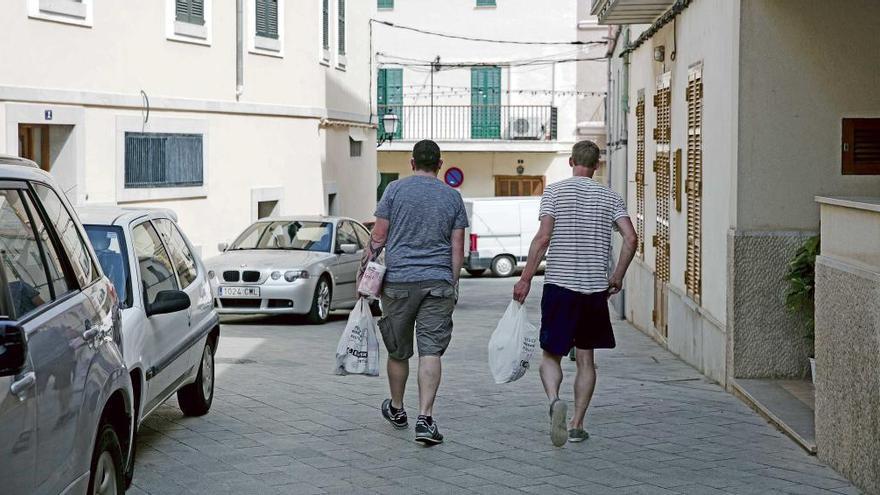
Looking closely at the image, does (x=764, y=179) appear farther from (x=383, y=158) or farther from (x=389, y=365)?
(x=383, y=158)

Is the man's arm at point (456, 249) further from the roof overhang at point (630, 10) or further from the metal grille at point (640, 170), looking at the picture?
the metal grille at point (640, 170)

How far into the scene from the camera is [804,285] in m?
9.68

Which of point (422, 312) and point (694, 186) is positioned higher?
point (694, 186)

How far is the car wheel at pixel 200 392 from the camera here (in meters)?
9.27

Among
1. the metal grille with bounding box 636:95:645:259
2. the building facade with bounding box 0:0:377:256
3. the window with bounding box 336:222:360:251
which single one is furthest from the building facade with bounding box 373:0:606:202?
the metal grille with bounding box 636:95:645:259

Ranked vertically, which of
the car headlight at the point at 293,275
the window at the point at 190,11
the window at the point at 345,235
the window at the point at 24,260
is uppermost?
the window at the point at 190,11

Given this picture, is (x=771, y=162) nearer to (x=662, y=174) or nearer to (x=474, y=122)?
(x=662, y=174)

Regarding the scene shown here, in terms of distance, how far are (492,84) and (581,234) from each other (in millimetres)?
37022

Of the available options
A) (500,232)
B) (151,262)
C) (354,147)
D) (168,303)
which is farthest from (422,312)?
(500,232)

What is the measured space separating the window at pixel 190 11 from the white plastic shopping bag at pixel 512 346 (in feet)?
42.7

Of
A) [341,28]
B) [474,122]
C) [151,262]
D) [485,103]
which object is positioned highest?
[341,28]

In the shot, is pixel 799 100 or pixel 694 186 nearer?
pixel 799 100

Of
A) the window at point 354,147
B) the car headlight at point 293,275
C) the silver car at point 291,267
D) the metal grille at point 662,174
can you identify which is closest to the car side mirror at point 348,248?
the silver car at point 291,267

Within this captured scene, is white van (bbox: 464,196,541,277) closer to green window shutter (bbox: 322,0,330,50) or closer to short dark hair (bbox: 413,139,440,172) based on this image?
green window shutter (bbox: 322,0,330,50)
